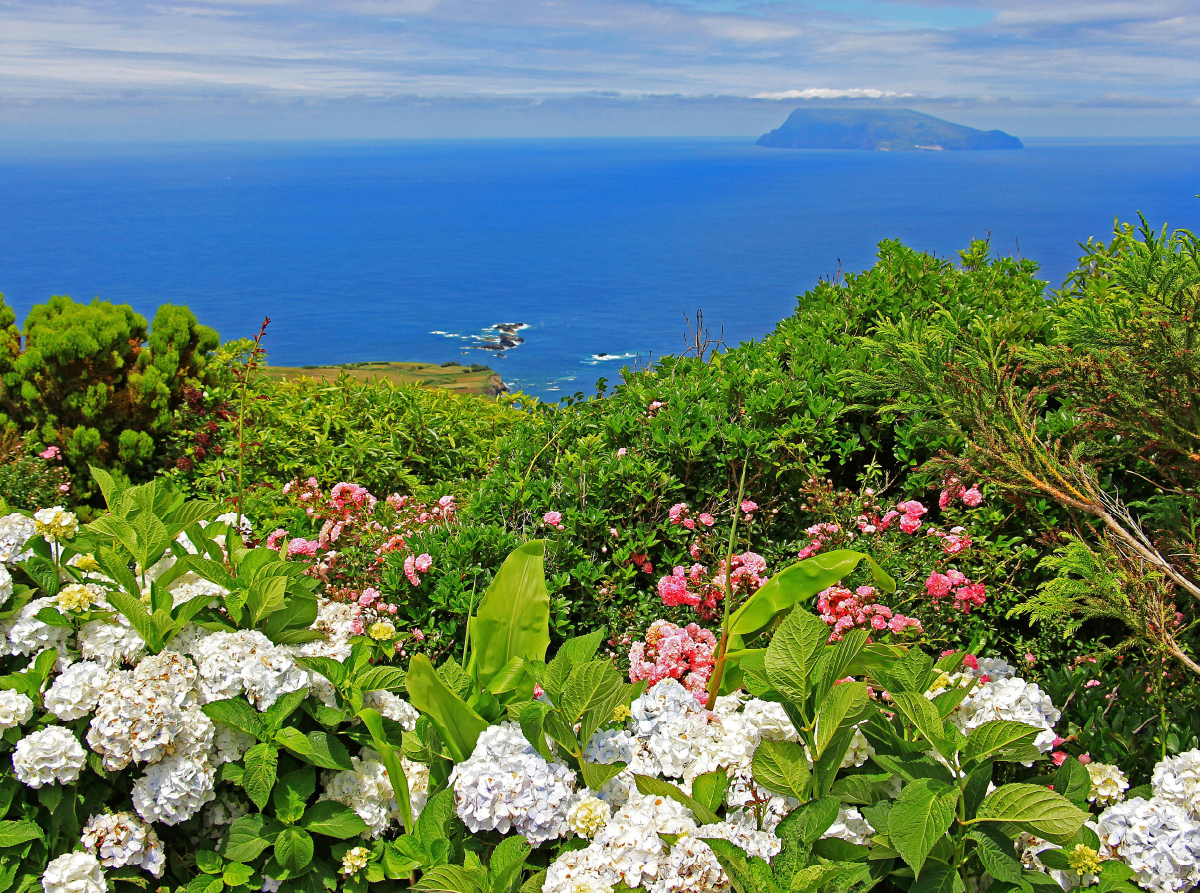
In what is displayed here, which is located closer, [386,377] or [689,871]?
[689,871]

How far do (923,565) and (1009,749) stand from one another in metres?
1.45

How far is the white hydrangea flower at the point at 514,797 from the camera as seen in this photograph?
1777mm

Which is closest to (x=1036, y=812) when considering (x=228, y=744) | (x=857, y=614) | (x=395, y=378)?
(x=857, y=614)

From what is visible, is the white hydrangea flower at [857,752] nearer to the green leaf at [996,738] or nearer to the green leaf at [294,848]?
the green leaf at [996,738]

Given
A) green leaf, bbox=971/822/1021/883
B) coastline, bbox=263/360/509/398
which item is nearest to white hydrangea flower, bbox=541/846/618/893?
green leaf, bbox=971/822/1021/883

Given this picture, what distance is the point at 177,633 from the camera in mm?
2072

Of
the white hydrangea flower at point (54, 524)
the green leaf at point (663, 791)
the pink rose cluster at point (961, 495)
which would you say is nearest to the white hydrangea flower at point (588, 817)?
the green leaf at point (663, 791)

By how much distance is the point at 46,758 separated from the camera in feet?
5.95

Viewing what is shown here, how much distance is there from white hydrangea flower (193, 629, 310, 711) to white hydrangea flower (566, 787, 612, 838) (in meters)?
0.80

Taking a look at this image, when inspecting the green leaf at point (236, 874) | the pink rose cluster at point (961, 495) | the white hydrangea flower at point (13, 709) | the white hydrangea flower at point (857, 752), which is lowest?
the green leaf at point (236, 874)

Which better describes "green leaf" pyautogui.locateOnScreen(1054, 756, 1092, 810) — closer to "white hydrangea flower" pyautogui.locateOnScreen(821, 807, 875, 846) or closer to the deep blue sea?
"white hydrangea flower" pyautogui.locateOnScreen(821, 807, 875, 846)

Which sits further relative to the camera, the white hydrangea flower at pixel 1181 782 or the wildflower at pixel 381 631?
the wildflower at pixel 381 631

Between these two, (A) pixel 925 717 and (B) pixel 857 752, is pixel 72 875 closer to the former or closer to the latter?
(B) pixel 857 752

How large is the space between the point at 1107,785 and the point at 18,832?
280 cm
